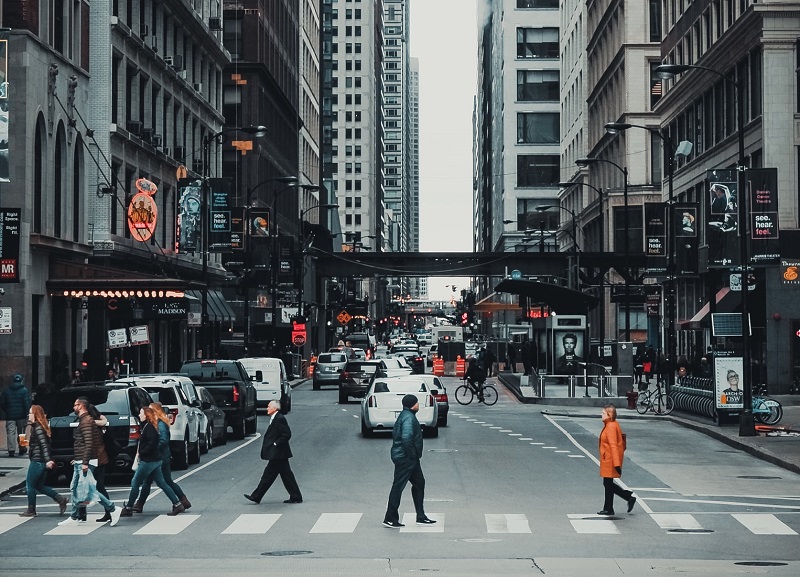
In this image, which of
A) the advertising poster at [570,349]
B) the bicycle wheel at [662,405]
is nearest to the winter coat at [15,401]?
the bicycle wheel at [662,405]

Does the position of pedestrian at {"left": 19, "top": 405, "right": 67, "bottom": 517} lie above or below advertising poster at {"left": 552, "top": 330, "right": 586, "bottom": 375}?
below

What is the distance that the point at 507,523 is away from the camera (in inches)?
720

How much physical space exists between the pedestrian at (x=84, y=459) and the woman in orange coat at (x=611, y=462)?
259 inches

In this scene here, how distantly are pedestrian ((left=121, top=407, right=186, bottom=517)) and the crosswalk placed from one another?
24 cm

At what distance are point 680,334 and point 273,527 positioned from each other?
53.1 m

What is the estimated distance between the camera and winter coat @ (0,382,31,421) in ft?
95.6

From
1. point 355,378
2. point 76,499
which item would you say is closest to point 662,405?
point 355,378

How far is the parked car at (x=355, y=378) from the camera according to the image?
52062mm

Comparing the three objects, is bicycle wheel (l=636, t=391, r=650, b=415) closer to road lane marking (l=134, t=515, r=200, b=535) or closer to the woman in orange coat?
the woman in orange coat

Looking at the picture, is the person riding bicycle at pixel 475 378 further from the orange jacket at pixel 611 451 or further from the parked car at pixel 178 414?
the orange jacket at pixel 611 451

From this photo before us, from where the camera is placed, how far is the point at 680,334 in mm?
68938

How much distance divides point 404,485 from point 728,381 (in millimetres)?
19755

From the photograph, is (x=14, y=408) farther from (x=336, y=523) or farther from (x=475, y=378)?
(x=475, y=378)

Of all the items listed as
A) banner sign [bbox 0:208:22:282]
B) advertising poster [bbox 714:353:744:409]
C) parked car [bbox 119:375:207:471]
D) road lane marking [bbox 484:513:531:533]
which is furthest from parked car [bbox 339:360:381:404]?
road lane marking [bbox 484:513:531:533]
